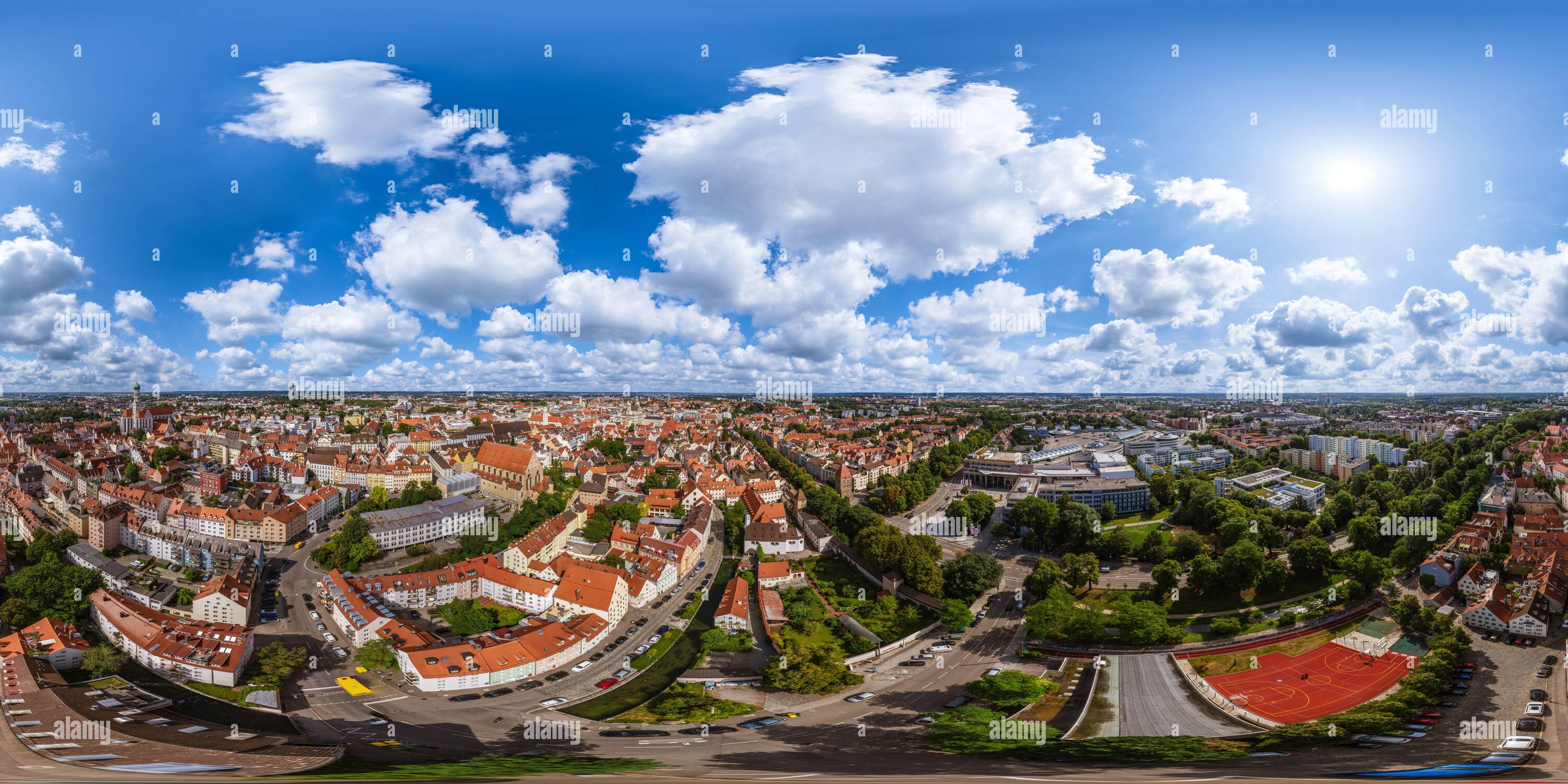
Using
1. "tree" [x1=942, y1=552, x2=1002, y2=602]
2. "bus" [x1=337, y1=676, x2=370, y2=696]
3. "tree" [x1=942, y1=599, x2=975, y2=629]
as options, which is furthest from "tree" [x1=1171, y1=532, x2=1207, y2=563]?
"bus" [x1=337, y1=676, x2=370, y2=696]

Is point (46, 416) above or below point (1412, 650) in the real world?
above

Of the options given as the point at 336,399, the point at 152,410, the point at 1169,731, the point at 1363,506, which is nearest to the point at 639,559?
the point at 1169,731

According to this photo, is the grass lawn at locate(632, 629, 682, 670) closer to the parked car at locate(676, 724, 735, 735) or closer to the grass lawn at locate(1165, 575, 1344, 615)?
the parked car at locate(676, 724, 735, 735)

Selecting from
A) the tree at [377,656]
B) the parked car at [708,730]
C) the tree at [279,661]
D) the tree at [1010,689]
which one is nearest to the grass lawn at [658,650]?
the parked car at [708,730]

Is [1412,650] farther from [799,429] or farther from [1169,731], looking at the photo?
[799,429]

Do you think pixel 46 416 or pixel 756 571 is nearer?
pixel 756 571

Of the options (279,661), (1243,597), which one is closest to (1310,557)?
(1243,597)

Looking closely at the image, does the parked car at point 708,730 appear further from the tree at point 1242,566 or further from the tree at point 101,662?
the tree at point 1242,566
